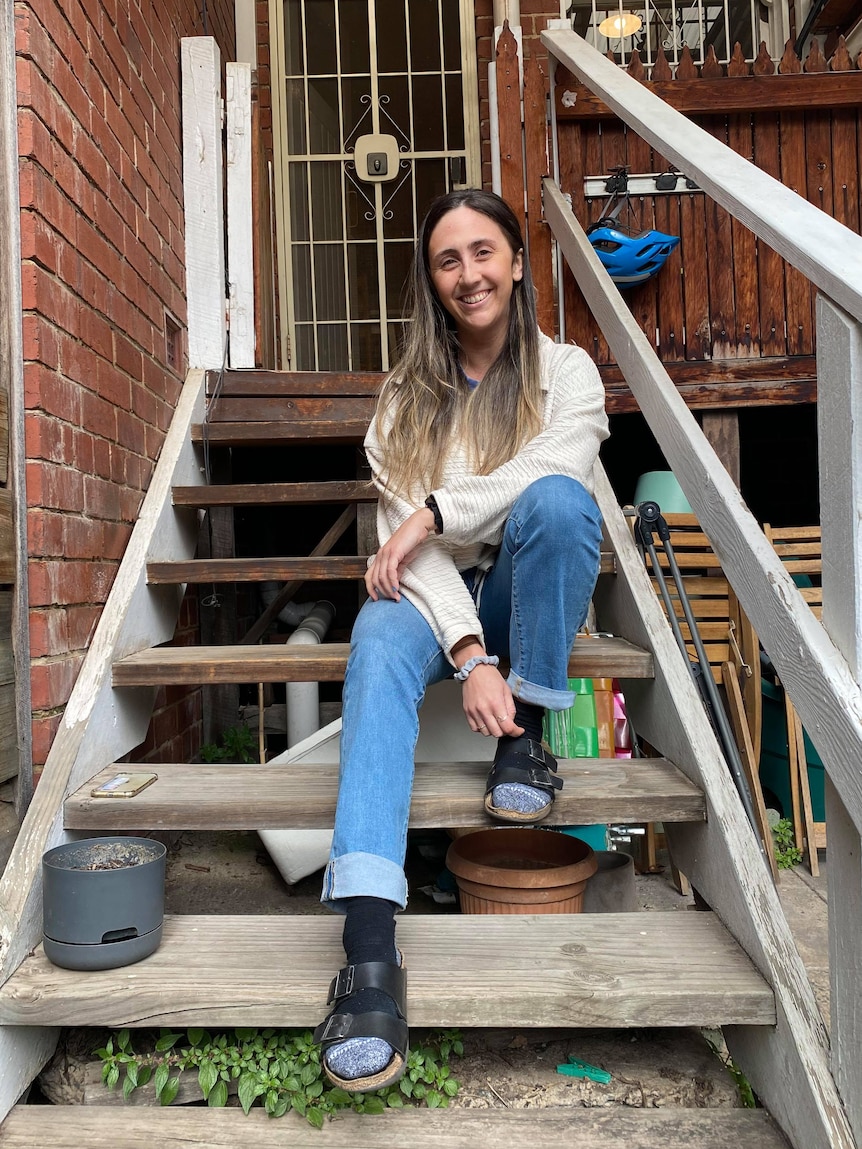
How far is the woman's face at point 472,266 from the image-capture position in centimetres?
155

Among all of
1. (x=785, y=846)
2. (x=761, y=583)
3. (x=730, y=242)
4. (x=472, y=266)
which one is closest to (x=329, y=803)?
(x=761, y=583)

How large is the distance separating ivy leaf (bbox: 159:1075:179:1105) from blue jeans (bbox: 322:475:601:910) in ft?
1.17

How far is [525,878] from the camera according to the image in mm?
1336

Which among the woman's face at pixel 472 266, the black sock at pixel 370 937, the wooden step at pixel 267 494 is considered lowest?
the black sock at pixel 370 937

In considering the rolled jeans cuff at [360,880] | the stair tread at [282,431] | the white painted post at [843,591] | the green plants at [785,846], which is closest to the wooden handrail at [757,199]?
the white painted post at [843,591]

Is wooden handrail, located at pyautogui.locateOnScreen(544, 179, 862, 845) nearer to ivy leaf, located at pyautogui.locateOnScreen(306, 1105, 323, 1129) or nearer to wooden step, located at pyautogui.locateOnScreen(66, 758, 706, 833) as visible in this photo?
wooden step, located at pyautogui.locateOnScreen(66, 758, 706, 833)

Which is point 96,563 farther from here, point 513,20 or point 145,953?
point 513,20

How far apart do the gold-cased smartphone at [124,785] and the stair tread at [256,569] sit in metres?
0.55

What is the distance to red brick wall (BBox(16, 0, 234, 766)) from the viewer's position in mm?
1459

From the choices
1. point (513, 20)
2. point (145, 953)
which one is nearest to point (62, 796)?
point (145, 953)

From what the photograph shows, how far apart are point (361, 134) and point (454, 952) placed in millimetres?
3957

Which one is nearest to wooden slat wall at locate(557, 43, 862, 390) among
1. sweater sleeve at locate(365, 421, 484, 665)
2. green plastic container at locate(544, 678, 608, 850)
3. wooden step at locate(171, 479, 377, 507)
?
wooden step at locate(171, 479, 377, 507)

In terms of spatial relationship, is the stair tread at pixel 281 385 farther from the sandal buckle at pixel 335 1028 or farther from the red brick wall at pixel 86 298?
the sandal buckle at pixel 335 1028

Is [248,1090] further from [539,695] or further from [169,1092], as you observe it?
[539,695]
